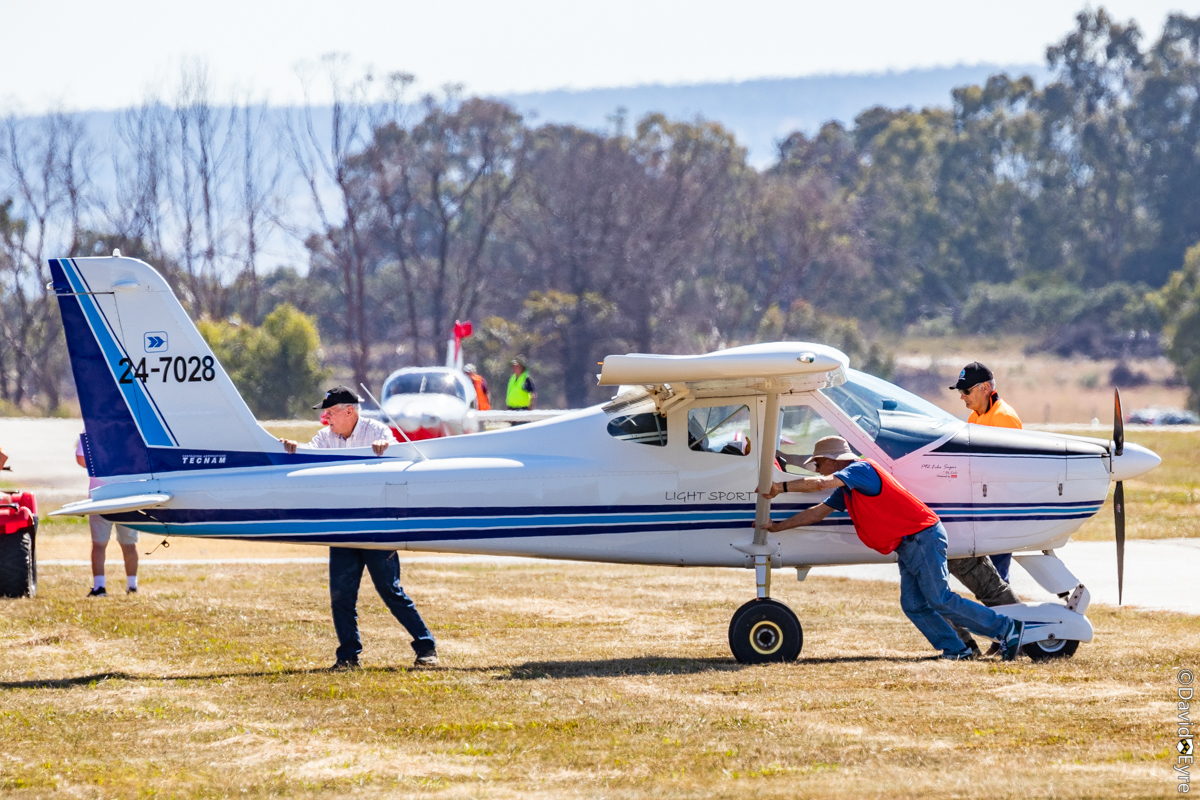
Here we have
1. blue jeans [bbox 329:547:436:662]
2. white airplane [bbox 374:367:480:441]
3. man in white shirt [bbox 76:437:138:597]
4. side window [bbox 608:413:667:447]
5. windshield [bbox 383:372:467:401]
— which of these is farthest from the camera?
windshield [bbox 383:372:467:401]

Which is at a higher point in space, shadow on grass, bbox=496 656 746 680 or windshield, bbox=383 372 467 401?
windshield, bbox=383 372 467 401

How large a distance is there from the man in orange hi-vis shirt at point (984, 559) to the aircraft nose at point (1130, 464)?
912 mm

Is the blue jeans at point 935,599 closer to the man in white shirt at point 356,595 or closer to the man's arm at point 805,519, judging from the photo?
the man's arm at point 805,519

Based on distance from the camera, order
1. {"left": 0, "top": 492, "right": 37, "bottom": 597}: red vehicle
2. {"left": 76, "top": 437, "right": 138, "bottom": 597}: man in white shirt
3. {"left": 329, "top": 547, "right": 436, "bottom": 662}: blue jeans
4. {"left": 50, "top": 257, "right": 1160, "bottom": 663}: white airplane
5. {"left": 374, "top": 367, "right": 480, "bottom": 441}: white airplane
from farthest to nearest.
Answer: {"left": 374, "top": 367, "right": 480, "bottom": 441}: white airplane
{"left": 76, "top": 437, "right": 138, "bottom": 597}: man in white shirt
{"left": 0, "top": 492, "right": 37, "bottom": 597}: red vehicle
{"left": 329, "top": 547, "right": 436, "bottom": 662}: blue jeans
{"left": 50, "top": 257, "right": 1160, "bottom": 663}: white airplane

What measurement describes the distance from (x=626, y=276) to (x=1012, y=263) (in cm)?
2919

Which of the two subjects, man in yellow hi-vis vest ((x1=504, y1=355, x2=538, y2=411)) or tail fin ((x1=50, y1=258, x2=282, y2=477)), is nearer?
tail fin ((x1=50, y1=258, x2=282, y2=477))

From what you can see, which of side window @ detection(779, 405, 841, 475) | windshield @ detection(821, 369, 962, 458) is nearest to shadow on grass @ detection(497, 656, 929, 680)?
side window @ detection(779, 405, 841, 475)

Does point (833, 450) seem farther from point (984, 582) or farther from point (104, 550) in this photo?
point (104, 550)

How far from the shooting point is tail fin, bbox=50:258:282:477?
9672mm

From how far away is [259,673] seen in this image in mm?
9516

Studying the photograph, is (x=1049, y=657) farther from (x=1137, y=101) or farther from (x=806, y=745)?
(x=1137, y=101)

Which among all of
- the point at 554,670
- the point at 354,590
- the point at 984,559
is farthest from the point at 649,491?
the point at 984,559

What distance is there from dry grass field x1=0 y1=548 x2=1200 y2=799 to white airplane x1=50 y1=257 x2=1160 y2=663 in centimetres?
87

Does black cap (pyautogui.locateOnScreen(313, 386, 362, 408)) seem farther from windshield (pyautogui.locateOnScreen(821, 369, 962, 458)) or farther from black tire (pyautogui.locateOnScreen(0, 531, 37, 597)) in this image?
black tire (pyautogui.locateOnScreen(0, 531, 37, 597))
